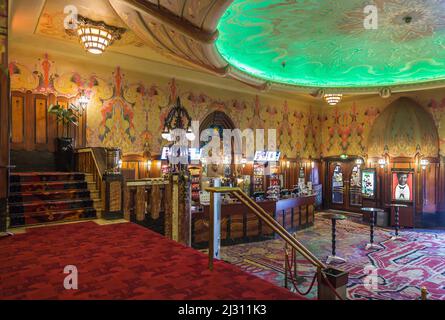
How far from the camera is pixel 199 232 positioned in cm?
740

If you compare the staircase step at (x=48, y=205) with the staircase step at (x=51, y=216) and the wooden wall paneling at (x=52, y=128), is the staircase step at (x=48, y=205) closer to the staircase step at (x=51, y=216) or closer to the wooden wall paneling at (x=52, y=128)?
the staircase step at (x=51, y=216)

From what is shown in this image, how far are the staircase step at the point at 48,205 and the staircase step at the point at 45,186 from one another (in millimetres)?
436

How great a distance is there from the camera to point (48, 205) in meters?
5.43

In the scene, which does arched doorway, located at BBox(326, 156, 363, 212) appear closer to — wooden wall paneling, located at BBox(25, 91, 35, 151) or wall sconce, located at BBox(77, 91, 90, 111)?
wall sconce, located at BBox(77, 91, 90, 111)

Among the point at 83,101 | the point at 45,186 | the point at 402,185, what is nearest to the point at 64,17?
the point at 83,101

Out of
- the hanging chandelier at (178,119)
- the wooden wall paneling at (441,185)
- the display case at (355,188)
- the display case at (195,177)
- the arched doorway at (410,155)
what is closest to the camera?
the hanging chandelier at (178,119)

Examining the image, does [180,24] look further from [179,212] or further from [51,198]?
[51,198]

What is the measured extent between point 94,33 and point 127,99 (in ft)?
9.89

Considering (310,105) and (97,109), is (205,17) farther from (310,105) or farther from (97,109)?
(310,105)

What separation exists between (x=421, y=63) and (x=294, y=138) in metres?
5.88

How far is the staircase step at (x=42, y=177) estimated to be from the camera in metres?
5.80

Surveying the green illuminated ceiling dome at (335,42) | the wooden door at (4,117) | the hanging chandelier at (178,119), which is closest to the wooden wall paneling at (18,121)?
the wooden door at (4,117)

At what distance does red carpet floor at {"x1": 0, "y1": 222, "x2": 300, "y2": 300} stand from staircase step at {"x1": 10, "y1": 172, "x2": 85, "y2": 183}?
5.78ft
